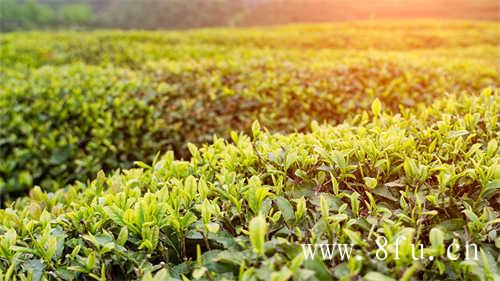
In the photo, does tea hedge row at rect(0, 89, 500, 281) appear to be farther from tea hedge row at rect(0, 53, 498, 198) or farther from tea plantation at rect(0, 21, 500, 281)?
tea hedge row at rect(0, 53, 498, 198)

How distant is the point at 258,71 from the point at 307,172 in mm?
3693

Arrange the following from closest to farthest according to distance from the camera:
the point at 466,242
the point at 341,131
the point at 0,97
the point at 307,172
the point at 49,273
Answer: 1. the point at 466,242
2. the point at 49,273
3. the point at 307,172
4. the point at 341,131
5. the point at 0,97

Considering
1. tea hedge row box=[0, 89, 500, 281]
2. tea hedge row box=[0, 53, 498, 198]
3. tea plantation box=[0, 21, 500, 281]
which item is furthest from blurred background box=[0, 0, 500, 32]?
tea hedge row box=[0, 89, 500, 281]

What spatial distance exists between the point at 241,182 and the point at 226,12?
35.6 m

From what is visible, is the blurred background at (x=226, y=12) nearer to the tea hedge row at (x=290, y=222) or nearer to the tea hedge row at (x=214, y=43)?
the tea hedge row at (x=214, y=43)

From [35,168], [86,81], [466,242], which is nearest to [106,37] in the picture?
[86,81]

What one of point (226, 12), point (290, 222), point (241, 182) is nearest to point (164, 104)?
point (241, 182)

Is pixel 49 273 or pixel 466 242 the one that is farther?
pixel 49 273

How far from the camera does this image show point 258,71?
5.45 meters

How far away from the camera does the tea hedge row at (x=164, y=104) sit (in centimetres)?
464

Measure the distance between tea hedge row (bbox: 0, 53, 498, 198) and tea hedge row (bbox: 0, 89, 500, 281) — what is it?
263cm

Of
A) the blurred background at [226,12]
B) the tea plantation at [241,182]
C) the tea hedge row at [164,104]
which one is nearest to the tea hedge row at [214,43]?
the tea hedge row at [164,104]

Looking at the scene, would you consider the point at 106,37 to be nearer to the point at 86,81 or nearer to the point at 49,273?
the point at 86,81

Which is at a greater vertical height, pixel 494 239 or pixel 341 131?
pixel 341 131
